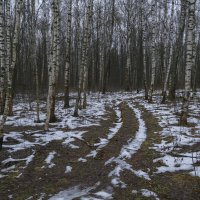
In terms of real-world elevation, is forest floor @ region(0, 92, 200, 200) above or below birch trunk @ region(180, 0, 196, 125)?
below

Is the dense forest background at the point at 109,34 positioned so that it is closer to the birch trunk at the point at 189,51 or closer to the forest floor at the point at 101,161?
the birch trunk at the point at 189,51

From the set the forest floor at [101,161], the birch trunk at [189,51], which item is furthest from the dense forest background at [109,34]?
the forest floor at [101,161]

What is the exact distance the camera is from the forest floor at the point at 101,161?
22.1ft

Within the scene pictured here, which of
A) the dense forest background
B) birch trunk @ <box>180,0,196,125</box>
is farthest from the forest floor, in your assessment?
the dense forest background

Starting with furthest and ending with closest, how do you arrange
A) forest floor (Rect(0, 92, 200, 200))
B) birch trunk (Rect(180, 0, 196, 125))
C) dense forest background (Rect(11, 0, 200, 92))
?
dense forest background (Rect(11, 0, 200, 92)), birch trunk (Rect(180, 0, 196, 125)), forest floor (Rect(0, 92, 200, 200))

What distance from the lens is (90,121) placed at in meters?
15.1

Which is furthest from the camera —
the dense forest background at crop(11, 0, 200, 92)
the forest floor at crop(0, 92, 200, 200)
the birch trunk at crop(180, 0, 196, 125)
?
the dense forest background at crop(11, 0, 200, 92)

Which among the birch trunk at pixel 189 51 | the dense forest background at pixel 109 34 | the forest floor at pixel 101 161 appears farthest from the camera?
the dense forest background at pixel 109 34

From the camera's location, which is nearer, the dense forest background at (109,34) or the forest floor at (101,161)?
the forest floor at (101,161)

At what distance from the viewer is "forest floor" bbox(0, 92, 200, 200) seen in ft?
22.1

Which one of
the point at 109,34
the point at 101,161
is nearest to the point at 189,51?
the point at 101,161

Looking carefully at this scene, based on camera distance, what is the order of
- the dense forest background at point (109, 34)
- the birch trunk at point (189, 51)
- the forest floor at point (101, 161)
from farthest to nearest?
the dense forest background at point (109, 34) < the birch trunk at point (189, 51) < the forest floor at point (101, 161)

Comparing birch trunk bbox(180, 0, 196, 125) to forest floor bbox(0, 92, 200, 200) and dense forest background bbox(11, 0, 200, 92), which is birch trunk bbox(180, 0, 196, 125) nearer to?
forest floor bbox(0, 92, 200, 200)

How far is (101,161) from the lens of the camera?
8.71m
